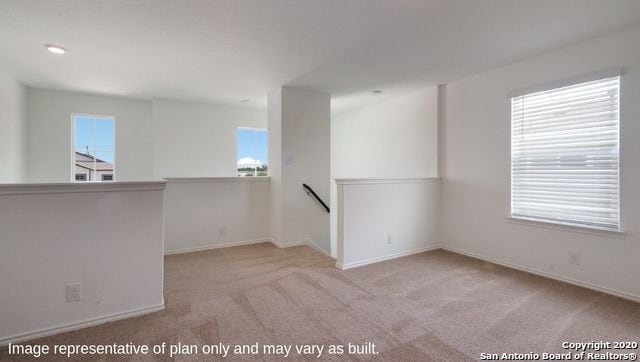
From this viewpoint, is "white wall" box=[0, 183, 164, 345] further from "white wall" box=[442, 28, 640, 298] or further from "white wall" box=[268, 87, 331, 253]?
"white wall" box=[442, 28, 640, 298]

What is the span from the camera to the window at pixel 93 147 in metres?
4.81

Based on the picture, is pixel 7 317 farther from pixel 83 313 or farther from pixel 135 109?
pixel 135 109

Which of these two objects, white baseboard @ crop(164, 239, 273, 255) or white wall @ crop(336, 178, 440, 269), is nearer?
white wall @ crop(336, 178, 440, 269)

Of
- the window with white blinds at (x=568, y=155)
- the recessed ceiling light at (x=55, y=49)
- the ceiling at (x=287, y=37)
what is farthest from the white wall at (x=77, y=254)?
the window with white blinds at (x=568, y=155)

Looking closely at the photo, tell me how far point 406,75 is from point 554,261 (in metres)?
2.71

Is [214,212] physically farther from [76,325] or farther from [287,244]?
[76,325]

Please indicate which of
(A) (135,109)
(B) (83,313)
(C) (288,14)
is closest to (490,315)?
(C) (288,14)

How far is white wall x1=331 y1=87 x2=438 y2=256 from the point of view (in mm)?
4312

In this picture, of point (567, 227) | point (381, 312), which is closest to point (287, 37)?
point (381, 312)

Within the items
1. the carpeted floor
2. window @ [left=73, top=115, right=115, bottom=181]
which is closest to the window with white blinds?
the carpeted floor

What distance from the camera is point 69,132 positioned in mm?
4695

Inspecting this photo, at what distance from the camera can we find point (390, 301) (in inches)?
97.4

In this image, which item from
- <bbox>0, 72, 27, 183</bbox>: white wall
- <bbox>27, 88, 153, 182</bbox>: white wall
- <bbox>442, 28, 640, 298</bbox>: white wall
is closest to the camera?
<bbox>442, 28, 640, 298</bbox>: white wall

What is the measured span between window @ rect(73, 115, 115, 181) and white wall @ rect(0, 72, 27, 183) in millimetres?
611
